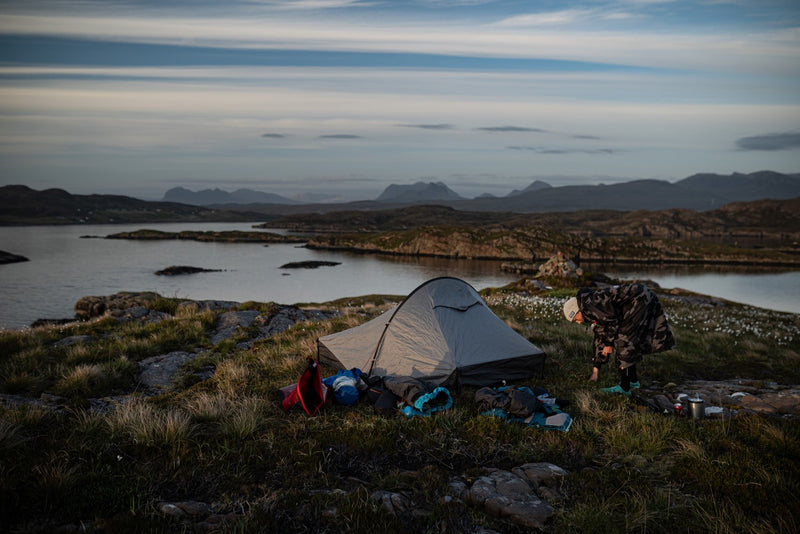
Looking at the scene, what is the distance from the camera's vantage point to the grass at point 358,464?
16.0ft

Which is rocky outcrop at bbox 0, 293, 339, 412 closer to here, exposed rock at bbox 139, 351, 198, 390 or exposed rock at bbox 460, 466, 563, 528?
exposed rock at bbox 139, 351, 198, 390

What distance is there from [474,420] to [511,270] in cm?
8375

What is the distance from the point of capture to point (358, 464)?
6203 millimetres

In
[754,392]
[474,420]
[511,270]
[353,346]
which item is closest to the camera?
[474,420]

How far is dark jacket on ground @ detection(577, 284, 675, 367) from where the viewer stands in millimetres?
9602

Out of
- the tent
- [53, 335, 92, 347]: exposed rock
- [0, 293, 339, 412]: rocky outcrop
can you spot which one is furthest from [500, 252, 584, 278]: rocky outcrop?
[53, 335, 92, 347]: exposed rock

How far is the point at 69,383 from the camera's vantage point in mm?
10305

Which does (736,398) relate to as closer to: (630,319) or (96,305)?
(630,319)

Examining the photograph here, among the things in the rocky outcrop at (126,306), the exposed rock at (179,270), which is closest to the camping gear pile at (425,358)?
the rocky outcrop at (126,306)

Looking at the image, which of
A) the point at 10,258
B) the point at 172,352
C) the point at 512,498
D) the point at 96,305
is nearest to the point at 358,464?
the point at 512,498

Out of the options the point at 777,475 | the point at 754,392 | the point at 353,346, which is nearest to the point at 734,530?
the point at 777,475

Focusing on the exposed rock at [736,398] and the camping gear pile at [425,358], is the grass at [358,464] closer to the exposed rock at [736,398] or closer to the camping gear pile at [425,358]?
the camping gear pile at [425,358]

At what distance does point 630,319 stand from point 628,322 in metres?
0.08

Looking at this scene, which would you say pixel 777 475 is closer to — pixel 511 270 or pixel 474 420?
pixel 474 420
